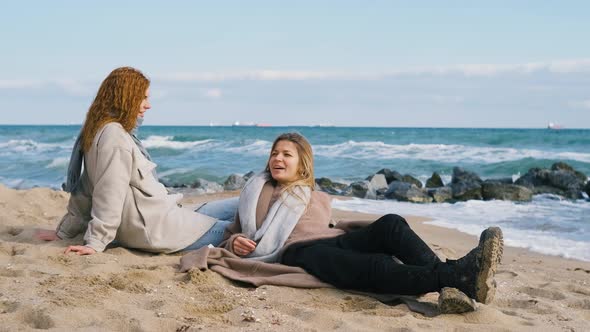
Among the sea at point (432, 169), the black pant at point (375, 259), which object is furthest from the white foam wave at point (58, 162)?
the black pant at point (375, 259)

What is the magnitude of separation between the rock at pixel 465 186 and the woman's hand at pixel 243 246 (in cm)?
928

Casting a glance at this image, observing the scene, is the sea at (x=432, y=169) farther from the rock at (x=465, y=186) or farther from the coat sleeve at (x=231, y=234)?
the coat sleeve at (x=231, y=234)

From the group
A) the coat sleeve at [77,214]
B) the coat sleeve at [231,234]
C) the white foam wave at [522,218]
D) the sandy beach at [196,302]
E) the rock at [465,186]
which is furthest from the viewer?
the rock at [465,186]

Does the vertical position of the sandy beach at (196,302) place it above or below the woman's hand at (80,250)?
below

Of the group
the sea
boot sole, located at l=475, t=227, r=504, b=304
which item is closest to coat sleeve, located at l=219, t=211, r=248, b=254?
boot sole, located at l=475, t=227, r=504, b=304

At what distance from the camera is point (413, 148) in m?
32.1

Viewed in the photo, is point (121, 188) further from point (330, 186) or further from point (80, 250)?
point (330, 186)

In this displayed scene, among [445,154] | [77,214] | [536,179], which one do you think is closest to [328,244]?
[77,214]

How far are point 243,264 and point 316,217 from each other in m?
0.64

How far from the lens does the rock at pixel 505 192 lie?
13188 mm

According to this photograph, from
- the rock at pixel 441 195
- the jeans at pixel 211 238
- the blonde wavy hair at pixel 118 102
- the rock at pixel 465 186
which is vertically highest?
the blonde wavy hair at pixel 118 102

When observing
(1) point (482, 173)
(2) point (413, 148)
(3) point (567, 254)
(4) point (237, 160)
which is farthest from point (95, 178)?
(2) point (413, 148)

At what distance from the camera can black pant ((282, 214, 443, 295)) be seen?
421 centimetres

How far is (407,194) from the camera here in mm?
13516
